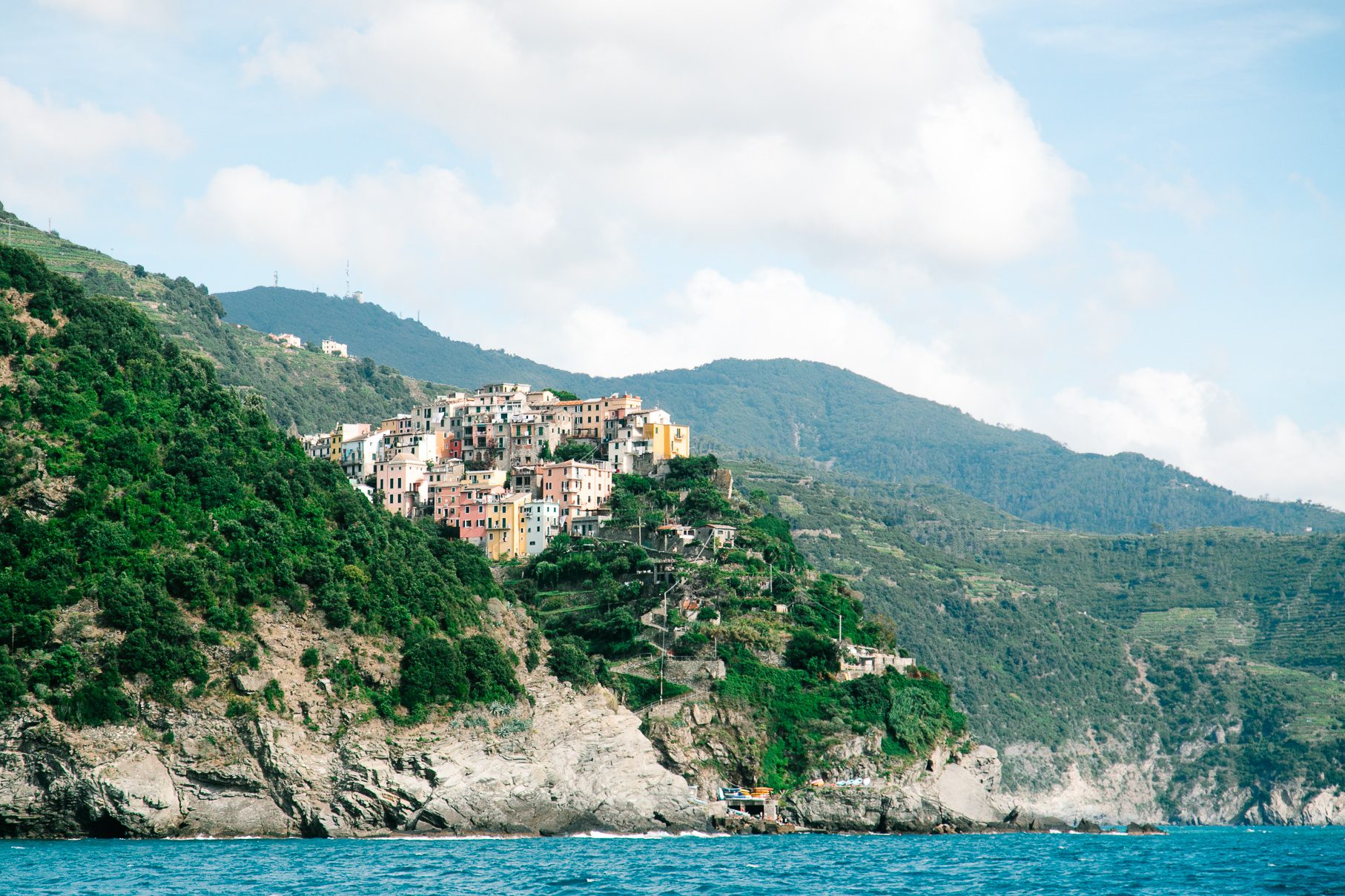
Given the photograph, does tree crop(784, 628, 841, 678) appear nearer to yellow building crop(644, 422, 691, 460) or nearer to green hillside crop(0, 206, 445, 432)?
yellow building crop(644, 422, 691, 460)

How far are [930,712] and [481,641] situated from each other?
32.0 m

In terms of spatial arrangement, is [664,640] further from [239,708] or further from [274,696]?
[239,708]

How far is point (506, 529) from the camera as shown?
113312 mm

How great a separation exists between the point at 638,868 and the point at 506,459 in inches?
2430

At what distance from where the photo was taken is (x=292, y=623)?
8356cm

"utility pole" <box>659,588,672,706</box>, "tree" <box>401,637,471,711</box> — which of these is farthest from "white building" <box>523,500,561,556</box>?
"tree" <box>401,637,471,711</box>

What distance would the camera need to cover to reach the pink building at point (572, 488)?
116 m

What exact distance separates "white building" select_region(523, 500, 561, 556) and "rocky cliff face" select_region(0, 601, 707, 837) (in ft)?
63.7

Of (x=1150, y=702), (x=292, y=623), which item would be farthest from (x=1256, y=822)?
(x=292, y=623)

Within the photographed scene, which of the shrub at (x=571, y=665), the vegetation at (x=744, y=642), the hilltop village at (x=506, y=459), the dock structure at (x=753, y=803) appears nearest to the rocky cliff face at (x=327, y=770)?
the shrub at (x=571, y=665)

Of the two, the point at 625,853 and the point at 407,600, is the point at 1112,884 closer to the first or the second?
the point at 625,853

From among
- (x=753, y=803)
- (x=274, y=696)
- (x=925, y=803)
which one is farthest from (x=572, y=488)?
(x=274, y=696)

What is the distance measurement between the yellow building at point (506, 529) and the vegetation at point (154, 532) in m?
10.7

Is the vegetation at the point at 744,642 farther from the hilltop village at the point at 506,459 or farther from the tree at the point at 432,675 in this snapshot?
the tree at the point at 432,675
